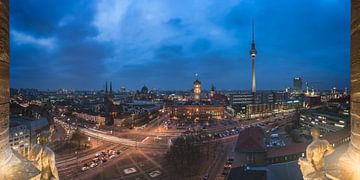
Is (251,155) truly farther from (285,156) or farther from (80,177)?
(80,177)

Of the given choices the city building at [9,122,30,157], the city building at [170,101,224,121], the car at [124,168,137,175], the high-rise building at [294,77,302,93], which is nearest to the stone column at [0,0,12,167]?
the car at [124,168,137,175]

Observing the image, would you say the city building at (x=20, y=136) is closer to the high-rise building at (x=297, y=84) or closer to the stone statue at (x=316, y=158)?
the stone statue at (x=316, y=158)

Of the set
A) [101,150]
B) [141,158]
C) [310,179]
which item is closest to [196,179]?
[141,158]

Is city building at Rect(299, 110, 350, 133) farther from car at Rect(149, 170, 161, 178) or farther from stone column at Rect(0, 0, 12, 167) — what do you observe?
stone column at Rect(0, 0, 12, 167)

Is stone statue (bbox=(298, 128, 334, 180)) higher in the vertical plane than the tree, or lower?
higher

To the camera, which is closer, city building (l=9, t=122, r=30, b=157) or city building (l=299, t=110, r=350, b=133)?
city building (l=9, t=122, r=30, b=157)

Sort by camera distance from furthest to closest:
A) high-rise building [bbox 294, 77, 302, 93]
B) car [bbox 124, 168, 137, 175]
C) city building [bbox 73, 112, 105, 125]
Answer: high-rise building [bbox 294, 77, 302, 93]
city building [bbox 73, 112, 105, 125]
car [bbox 124, 168, 137, 175]

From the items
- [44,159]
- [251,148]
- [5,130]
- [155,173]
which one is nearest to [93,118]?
[155,173]

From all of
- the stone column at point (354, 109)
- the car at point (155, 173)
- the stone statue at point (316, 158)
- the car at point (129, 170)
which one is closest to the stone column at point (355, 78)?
the stone column at point (354, 109)
